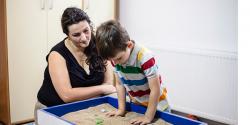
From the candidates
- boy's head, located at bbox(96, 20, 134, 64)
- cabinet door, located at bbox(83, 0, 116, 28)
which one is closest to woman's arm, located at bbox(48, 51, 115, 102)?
boy's head, located at bbox(96, 20, 134, 64)

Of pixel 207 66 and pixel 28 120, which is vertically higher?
pixel 207 66

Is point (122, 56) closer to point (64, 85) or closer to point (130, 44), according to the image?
point (130, 44)

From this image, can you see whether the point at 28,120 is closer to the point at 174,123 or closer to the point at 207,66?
the point at 207,66

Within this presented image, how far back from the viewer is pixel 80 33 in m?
1.58

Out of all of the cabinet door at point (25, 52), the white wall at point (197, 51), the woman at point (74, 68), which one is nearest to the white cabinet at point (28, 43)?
the cabinet door at point (25, 52)

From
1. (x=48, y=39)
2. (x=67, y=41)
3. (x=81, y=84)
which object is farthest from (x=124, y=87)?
(x=48, y=39)

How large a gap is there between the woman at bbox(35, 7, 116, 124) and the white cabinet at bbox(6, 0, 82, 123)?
1130mm

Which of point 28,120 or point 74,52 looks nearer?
point 74,52

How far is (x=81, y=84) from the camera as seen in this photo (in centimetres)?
161

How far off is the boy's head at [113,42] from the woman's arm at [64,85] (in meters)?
0.34

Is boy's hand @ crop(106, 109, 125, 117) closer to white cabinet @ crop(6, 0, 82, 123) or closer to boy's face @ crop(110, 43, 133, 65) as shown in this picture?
boy's face @ crop(110, 43, 133, 65)

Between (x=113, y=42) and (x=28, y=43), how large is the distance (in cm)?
171

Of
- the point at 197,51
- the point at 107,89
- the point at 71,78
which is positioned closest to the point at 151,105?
the point at 107,89
